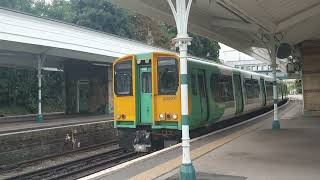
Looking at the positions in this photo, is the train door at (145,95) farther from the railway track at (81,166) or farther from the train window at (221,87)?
the train window at (221,87)

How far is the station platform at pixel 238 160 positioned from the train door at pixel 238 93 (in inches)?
176

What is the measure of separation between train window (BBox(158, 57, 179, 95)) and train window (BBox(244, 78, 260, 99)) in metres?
8.97

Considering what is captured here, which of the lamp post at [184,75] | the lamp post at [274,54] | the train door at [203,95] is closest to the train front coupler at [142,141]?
the train door at [203,95]

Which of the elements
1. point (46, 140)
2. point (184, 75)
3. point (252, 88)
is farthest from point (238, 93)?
point (184, 75)

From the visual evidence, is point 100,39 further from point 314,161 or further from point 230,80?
point 314,161

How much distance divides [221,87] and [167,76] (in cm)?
412

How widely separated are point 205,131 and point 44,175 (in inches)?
239

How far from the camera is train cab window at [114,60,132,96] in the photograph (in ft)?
45.8

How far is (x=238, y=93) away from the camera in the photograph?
19.9 m

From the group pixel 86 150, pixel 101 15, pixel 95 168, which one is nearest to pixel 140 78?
pixel 95 168

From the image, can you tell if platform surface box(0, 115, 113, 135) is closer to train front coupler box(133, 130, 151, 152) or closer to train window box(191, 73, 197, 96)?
train front coupler box(133, 130, 151, 152)

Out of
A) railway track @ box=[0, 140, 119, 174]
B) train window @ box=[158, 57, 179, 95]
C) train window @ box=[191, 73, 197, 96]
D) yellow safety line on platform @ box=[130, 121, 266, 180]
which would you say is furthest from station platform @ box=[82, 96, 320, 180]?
railway track @ box=[0, 140, 119, 174]

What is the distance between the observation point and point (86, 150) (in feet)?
58.7

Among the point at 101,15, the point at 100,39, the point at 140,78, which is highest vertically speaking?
the point at 101,15
